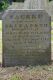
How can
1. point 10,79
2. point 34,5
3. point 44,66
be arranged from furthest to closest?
point 34,5 < point 44,66 < point 10,79

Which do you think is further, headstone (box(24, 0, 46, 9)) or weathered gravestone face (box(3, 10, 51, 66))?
headstone (box(24, 0, 46, 9))

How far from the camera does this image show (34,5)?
1641 cm

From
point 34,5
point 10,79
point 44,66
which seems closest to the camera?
point 10,79

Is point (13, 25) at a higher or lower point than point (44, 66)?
higher

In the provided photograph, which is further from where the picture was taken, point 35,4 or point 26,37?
point 35,4

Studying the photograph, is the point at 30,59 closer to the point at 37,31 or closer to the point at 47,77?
the point at 37,31

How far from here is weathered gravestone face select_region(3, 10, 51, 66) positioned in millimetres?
6668

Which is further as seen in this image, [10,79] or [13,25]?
[13,25]

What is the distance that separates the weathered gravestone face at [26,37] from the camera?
6668 mm

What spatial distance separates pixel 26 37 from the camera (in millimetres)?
6758

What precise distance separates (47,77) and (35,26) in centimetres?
130

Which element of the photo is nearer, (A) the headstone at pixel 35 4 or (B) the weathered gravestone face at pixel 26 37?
(B) the weathered gravestone face at pixel 26 37

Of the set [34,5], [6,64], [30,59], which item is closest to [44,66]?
[30,59]

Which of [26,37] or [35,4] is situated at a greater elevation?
[26,37]
